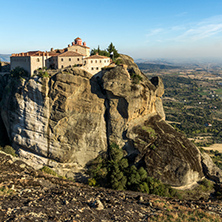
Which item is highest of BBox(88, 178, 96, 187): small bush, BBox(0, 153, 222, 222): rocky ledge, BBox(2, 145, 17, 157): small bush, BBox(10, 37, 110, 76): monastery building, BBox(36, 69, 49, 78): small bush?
BBox(10, 37, 110, 76): monastery building

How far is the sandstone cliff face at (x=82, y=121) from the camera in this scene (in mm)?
39875

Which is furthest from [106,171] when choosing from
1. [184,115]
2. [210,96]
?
[210,96]

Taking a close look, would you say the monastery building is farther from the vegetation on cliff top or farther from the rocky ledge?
the rocky ledge

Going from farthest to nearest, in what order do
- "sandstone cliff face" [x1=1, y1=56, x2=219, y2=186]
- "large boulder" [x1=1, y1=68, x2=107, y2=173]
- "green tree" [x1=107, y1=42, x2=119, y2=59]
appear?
"green tree" [x1=107, y1=42, x2=119, y2=59]
"large boulder" [x1=1, y1=68, x2=107, y2=173]
"sandstone cliff face" [x1=1, y1=56, x2=219, y2=186]

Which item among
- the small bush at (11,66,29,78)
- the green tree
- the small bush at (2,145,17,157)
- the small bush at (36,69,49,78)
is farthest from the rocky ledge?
the green tree

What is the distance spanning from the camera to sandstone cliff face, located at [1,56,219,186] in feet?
131

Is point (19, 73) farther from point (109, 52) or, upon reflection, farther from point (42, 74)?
point (109, 52)

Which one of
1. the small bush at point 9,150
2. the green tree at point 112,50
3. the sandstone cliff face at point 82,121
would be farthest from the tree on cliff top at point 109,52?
the small bush at point 9,150

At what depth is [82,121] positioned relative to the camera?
4091cm

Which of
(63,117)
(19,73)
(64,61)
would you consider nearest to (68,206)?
(63,117)

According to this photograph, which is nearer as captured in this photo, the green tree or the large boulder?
the large boulder

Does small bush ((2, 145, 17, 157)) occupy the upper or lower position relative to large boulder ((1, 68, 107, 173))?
lower

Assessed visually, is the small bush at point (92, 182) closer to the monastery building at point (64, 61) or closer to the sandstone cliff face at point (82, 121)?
the sandstone cliff face at point (82, 121)

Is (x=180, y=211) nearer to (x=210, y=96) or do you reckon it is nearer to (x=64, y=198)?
(x=64, y=198)
